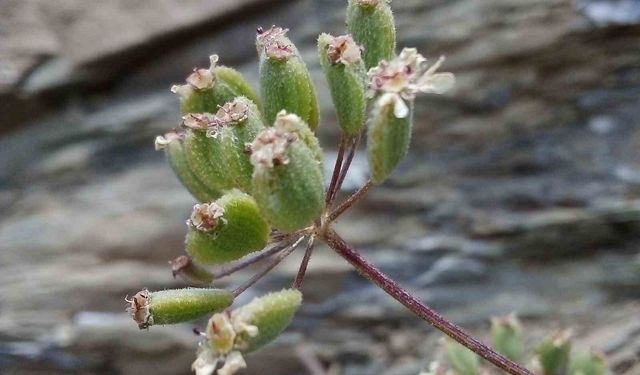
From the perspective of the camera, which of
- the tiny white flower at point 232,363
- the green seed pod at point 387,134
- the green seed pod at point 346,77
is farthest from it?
the green seed pod at point 346,77

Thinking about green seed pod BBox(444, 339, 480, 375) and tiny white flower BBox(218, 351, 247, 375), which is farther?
green seed pod BBox(444, 339, 480, 375)

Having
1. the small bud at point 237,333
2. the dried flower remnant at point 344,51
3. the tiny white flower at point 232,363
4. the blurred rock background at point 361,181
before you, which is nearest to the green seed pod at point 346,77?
the dried flower remnant at point 344,51

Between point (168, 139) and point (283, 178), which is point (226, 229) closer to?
point (283, 178)

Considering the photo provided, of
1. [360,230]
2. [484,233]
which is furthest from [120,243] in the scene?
[484,233]

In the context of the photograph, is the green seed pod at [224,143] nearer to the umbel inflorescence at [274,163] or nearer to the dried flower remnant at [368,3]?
the umbel inflorescence at [274,163]

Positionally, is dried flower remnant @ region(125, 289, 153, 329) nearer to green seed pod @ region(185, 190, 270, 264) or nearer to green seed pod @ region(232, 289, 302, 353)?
green seed pod @ region(185, 190, 270, 264)

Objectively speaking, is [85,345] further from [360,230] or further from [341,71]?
[341,71]

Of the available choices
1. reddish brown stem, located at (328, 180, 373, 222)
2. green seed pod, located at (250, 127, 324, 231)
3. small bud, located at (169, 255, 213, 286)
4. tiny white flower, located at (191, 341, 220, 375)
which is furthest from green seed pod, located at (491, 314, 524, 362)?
tiny white flower, located at (191, 341, 220, 375)
